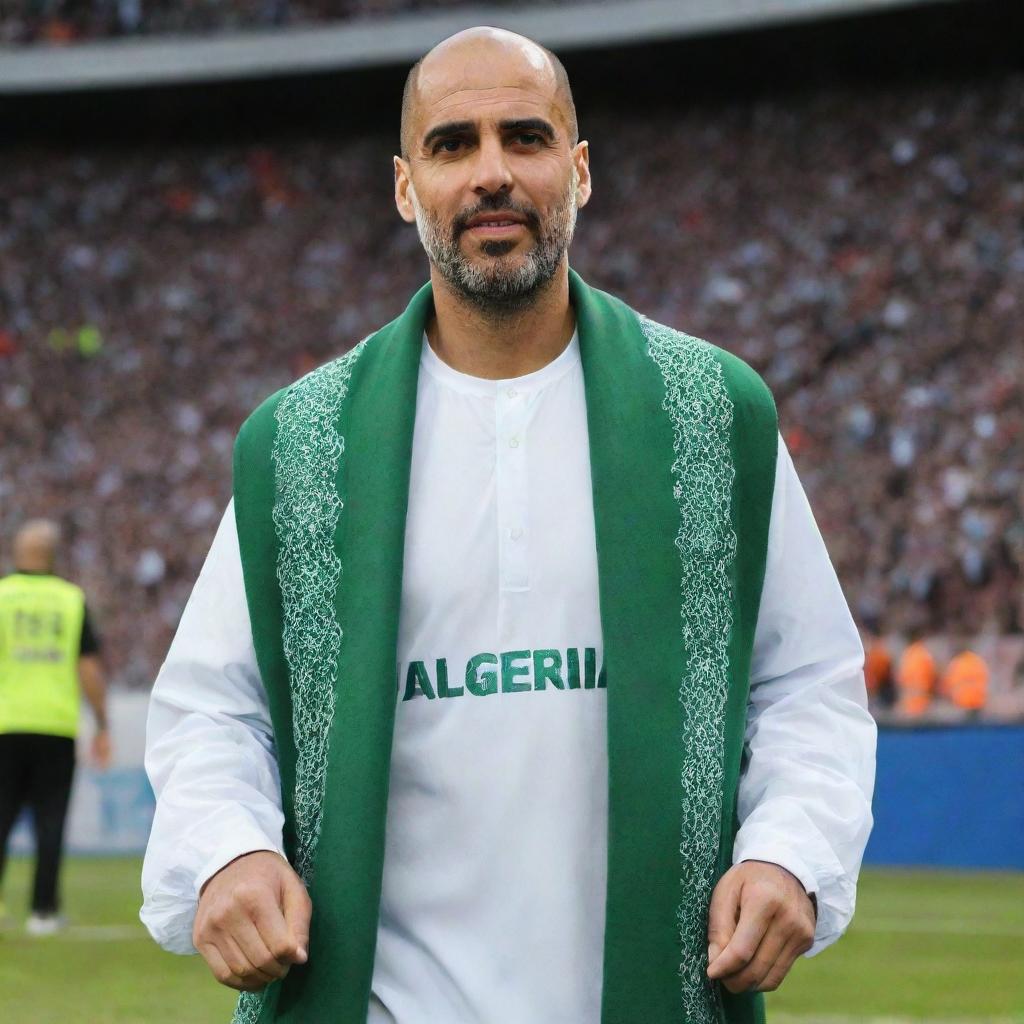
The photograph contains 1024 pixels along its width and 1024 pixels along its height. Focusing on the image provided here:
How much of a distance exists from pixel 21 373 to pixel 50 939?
1688cm

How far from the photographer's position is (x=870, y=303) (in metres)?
22.0

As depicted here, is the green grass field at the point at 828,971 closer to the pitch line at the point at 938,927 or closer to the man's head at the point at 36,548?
the pitch line at the point at 938,927

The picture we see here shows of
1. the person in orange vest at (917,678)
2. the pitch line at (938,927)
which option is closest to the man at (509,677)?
the pitch line at (938,927)

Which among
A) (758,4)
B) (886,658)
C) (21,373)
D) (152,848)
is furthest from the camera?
(21,373)

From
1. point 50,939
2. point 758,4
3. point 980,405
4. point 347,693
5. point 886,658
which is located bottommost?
point 50,939

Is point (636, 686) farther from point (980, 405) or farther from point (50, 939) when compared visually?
point (980, 405)

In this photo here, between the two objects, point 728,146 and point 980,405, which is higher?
point 728,146

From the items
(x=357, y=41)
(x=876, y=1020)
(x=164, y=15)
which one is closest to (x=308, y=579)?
(x=876, y=1020)

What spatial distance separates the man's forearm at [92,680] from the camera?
1041 cm

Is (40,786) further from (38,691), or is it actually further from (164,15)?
(164,15)

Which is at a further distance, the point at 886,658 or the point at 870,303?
the point at 870,303

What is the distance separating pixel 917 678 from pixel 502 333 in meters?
13.9

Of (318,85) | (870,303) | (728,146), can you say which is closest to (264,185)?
(318,85)

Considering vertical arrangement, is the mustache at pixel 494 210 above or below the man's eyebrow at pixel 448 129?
below
